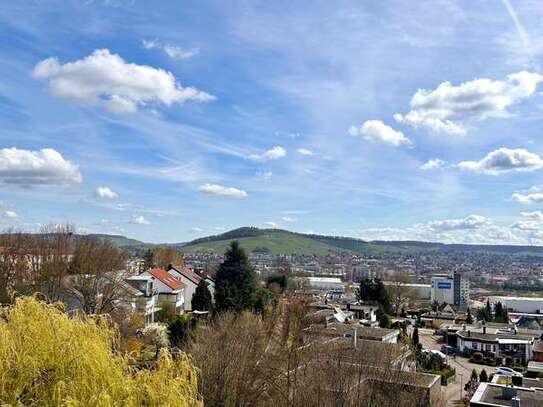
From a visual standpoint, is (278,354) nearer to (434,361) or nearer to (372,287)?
(434,361)

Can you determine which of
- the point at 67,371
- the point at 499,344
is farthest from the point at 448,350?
the point at 67,371

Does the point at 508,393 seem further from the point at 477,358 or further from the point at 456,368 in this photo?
the point at 477,358

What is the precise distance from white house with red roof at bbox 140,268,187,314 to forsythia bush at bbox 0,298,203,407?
138ft

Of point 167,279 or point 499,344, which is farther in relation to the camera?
point 167,279

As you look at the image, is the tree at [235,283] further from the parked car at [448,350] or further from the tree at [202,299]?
the parked car at [448,350]

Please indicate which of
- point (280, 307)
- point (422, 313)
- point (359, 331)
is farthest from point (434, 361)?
point (422, 313)

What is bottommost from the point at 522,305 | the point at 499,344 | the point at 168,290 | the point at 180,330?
the point at 499,344

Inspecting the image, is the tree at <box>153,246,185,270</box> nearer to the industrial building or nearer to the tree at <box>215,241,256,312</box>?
the tree at <box>215,241,256,312</box>

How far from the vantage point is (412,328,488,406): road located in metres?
37.9

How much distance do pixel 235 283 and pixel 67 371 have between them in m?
41.7

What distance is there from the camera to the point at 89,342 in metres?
9.37

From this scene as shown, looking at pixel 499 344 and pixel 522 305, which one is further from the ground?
pixel 522 305

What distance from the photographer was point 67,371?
8.95 m

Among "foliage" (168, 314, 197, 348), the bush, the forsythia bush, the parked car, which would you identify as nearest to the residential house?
the parked car
